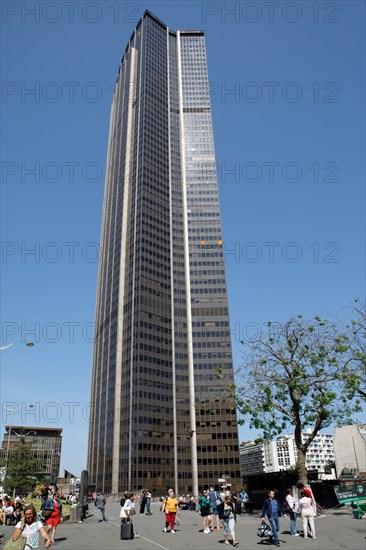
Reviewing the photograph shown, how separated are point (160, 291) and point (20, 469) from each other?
6383 cm

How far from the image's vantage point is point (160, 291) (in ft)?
426

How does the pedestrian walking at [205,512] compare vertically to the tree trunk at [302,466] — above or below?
below

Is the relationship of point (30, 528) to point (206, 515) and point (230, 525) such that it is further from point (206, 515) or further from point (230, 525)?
point (206, 515)

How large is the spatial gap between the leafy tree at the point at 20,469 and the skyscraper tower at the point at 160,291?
2938 centimetres

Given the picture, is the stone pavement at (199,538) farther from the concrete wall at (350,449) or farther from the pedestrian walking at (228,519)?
the concrete wall at (350,449)

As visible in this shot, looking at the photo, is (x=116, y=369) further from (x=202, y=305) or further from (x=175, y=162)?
(x=175, y=162)

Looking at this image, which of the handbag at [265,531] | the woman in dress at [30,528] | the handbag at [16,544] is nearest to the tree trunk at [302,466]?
the handbag at [265,531]

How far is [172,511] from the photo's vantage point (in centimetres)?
1989

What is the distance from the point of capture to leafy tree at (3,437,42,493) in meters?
78.5

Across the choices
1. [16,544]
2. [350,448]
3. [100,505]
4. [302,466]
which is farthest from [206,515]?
[350,448]

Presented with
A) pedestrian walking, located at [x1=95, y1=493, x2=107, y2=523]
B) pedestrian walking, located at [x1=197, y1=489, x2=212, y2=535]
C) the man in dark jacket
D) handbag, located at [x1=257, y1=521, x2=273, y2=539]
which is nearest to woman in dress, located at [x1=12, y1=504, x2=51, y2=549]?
the man in dark jacket

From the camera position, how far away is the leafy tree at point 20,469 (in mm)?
78456

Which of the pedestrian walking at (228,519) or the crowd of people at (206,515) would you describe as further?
the pedestrian walking at (228,519)

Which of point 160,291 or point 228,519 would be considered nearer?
point 228,519
